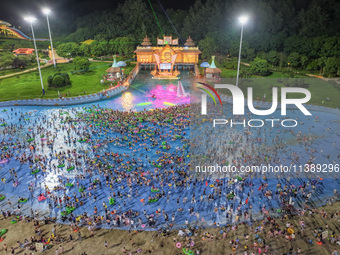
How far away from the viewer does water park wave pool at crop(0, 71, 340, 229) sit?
3131 centimetres

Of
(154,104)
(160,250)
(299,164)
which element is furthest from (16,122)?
(299,164)

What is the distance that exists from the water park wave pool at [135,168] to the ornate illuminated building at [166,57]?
102ft

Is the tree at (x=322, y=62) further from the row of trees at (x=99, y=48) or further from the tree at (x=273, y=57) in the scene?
the row of trees at (x=99, y=48)

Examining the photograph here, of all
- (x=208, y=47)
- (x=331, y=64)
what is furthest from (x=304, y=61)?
(x=208, y=47)

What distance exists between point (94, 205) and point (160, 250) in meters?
9.94

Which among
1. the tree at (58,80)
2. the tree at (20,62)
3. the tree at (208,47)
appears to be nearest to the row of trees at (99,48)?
the tree at (20,62)

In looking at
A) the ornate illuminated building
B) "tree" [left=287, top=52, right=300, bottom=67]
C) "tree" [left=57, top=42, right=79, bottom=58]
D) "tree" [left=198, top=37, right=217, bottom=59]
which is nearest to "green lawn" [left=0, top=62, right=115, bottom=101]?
"tree" [left=57, top=42, right=79, bottom=58]

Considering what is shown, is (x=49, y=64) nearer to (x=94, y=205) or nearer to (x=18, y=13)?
(x=18, y=13)

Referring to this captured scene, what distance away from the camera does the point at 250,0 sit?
349 ft

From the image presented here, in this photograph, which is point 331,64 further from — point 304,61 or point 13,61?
point 13,61

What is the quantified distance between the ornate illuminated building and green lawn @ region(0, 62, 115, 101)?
15030 millimetres

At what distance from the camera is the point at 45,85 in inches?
2894

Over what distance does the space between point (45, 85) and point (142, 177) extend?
2027 inches

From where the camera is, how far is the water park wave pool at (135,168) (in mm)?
31312
